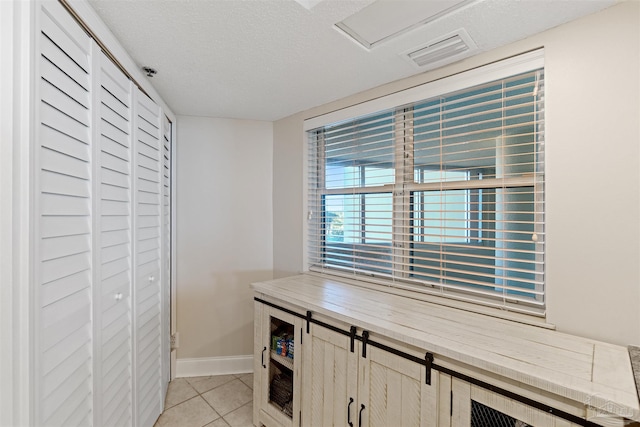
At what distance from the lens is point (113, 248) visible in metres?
1.45

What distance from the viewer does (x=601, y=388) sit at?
A: 0.90m

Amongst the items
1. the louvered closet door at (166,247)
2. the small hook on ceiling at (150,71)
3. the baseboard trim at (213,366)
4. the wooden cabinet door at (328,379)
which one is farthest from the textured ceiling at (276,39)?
the baseboard trim at (213,366)

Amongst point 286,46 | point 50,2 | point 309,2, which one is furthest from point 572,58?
point 50,2

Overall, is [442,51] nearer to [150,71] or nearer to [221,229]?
[150,71]

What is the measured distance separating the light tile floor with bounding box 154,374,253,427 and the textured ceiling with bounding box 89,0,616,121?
2245 mm

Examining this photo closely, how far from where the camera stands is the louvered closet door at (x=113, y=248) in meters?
1.31

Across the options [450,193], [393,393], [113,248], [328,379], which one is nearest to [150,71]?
[113,248]

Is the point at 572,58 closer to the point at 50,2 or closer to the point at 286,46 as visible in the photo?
the point at 286,46

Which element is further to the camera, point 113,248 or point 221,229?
point 221,229

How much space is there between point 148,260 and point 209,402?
121cm

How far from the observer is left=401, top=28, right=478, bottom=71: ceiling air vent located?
141 centimetres

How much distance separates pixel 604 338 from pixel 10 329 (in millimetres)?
2033

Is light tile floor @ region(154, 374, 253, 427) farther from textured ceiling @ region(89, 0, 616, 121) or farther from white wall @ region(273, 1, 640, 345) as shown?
textured ceiling @ region(89, 0, 616, 121)

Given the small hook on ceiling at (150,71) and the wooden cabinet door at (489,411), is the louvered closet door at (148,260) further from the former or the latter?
the wooden cabinet door at (489,411)
